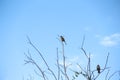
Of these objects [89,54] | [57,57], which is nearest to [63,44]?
[57,57]

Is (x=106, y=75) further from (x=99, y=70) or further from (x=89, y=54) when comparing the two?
(x=89, y=54)

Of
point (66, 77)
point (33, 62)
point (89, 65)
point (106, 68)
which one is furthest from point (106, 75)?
point (33, 62)

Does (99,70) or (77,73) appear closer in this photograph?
(99,70)

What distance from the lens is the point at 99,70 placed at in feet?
19.1

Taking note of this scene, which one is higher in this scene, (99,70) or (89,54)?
(89,54)

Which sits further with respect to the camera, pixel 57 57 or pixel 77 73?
pixel 77 73

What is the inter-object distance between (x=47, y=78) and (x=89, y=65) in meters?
1.27

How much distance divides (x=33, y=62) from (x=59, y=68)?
2.61ft

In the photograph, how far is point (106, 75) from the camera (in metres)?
5.89

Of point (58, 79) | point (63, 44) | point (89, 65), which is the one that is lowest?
point (58, 79)

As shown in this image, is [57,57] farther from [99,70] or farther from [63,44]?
[99,70]

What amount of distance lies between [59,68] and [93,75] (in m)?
1.00

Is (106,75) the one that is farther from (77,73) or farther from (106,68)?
(77,73)

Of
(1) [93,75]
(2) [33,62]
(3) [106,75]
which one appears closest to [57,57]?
(2) [33,62]
